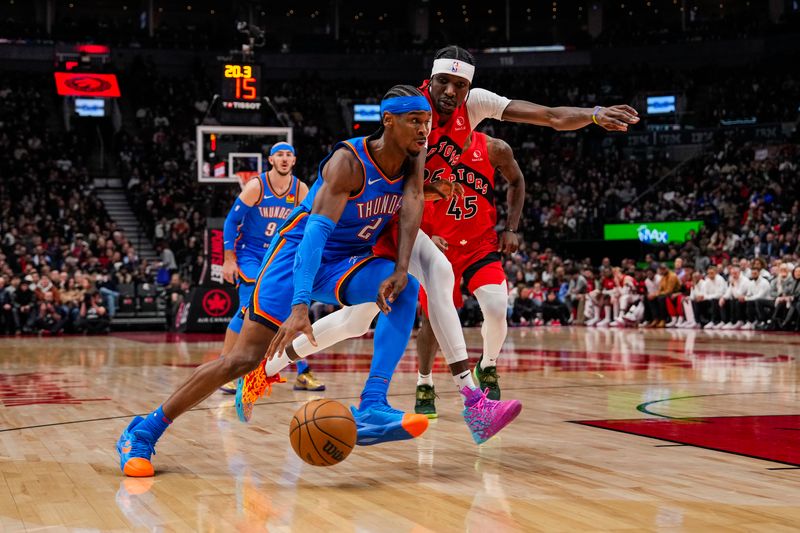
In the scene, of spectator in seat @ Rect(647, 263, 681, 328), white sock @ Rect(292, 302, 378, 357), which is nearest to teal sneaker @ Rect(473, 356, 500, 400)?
white sock @ Rect(292, 302, 378, 357)

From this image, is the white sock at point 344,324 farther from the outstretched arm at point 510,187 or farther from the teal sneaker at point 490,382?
the outstretched arm at point 510,187

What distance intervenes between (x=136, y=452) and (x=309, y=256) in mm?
1166

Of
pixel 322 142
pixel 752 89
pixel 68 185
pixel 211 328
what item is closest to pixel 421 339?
pixel 211 328

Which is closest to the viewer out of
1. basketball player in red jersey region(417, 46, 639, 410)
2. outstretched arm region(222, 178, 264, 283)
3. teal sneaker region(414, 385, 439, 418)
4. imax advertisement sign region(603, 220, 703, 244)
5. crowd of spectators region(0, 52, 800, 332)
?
basketball player in red jersey region(417, 46, 639, 410)

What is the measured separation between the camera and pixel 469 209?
6715mm

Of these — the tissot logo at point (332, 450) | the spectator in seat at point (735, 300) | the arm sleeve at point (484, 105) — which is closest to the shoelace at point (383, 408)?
the tissot logo at point (332, 450)

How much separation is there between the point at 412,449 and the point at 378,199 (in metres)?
1.29

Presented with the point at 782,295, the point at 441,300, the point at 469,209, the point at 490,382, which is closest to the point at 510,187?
the point at 469,209

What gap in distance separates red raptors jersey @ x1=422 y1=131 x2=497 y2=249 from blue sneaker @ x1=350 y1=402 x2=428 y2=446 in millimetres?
2326

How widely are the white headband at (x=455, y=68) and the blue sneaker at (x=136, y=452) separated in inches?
105

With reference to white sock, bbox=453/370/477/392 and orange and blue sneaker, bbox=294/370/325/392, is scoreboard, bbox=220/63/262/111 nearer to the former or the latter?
orange and blue sneaker, bbox=294/370/325/392

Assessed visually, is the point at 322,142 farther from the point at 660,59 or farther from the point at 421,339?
the point at 421,339

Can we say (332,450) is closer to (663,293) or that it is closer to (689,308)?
(689,308)

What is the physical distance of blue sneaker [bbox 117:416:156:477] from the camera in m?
4.21
